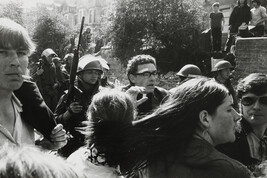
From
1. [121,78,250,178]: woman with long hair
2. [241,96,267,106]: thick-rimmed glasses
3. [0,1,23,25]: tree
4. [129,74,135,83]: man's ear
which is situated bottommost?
[129,74,135,83]: man's ear

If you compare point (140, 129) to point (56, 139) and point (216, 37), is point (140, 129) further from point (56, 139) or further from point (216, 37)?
point (216, 37)

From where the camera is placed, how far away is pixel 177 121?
199 centimetres

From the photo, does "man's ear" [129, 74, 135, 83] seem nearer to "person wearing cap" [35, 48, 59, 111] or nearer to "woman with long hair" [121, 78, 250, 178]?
"woman with long hair" [121, 78, 250, 178]

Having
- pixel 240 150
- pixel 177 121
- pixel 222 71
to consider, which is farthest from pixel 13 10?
pixel 177 121

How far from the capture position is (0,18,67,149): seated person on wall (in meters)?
2.10

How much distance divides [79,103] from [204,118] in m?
2.29

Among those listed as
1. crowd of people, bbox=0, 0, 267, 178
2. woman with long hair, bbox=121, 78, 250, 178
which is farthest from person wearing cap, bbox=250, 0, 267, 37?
woman with long hair, bbox=121, 78, 250, 178

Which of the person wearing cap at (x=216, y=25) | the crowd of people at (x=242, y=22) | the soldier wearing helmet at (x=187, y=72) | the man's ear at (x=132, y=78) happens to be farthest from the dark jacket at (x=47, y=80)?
the person wearing cap at (x=216, y=25)

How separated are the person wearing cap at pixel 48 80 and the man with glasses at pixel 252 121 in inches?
225

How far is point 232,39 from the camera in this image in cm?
1440

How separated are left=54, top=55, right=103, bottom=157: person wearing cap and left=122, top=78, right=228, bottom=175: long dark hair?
6.16 feet

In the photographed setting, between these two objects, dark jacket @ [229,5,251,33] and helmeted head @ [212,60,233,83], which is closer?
helmeted head @ [212,60,233,83]

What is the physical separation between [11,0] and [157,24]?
18857 mm

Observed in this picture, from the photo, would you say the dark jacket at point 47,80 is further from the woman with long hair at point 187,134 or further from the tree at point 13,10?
the tree at point 13,10
